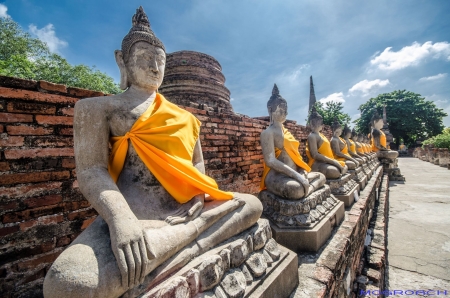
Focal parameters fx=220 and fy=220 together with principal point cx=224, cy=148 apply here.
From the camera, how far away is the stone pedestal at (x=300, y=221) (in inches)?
79.3

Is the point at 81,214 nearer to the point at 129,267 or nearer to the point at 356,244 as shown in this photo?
the point at 129,267

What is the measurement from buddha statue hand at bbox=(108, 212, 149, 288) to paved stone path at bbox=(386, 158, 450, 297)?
2935mm

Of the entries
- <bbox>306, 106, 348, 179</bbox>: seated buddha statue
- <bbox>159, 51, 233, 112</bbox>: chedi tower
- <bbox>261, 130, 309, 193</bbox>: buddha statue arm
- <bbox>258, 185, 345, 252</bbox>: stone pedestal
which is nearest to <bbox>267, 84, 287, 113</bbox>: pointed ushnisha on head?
<bbox>261, 130, 309, 193</bbox>: buddha statue arm

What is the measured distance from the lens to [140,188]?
4.45 feet

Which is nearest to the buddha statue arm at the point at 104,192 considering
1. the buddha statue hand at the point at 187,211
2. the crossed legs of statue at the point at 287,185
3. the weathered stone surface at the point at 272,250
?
the buddha statue hand at the point at 187,211

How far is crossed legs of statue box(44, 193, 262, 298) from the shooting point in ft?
2.60

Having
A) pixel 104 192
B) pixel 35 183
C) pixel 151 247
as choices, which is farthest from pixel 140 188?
pixel 35 183

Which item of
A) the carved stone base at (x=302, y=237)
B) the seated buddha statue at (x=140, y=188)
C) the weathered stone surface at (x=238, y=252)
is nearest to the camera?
the seated buddha statue at (x=140, y=188)

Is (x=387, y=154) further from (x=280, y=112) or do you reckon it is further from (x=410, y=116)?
(x=410, y=116)

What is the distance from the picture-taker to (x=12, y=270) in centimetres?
164

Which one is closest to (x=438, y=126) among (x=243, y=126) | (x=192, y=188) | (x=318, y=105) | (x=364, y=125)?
(x=364, y=125)

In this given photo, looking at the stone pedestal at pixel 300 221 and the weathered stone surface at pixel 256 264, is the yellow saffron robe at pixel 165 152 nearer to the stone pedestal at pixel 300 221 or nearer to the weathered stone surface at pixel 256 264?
the weathered stone surface at pixel 256 264

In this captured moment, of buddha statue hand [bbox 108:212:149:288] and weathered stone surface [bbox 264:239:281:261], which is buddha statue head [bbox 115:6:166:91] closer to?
buddha statue hand [bbox 108:212:149:288]

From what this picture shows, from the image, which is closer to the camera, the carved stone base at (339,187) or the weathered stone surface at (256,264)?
the weathered stone surface at (256,264)
